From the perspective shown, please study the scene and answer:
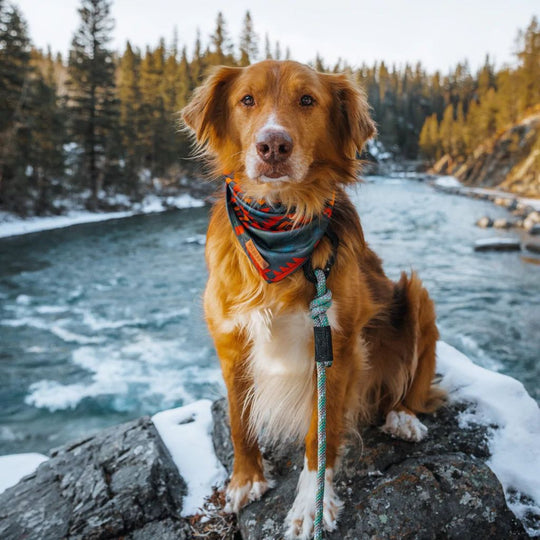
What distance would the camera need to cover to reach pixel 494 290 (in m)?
10.4

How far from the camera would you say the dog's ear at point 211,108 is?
237cm

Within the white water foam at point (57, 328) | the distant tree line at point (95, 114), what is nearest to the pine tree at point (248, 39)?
the distant tree line at point (95, 114)

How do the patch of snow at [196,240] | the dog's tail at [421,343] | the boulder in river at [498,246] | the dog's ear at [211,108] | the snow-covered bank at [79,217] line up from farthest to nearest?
the snow-covered bank at [79,217], the patch of snow at [196,240], the boulder in river at [498,246], the dog's tail at [421,343], the dog's ear at [211,108]

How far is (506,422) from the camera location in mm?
2676

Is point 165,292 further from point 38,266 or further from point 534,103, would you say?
point 534,103

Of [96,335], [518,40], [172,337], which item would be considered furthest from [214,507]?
[518,40]

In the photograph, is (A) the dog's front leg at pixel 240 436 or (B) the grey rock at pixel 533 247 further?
(B) the grey rock at pixel 533 247

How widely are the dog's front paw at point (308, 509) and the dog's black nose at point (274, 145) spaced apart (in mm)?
1661

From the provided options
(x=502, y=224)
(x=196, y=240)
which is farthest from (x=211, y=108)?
(x=502, y=224)

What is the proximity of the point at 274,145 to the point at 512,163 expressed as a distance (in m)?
49.4

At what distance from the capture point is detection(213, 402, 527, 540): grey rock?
2002mm

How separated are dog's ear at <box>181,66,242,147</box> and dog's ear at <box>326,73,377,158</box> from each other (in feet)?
2.01

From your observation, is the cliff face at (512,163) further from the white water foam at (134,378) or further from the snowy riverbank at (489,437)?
the snowy riverbank at (489,437)

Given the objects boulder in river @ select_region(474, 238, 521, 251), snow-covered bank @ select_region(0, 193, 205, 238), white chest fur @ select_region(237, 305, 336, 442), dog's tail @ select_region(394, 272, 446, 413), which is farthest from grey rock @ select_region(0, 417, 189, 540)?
snow-covered bank @ select_region(0, 193, 205, 238)
